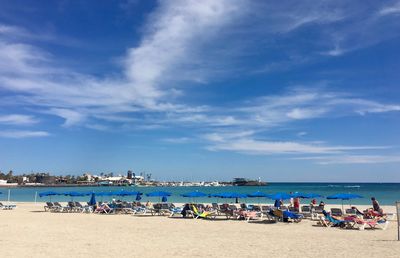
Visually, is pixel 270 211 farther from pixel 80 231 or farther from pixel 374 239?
pixel 80 231

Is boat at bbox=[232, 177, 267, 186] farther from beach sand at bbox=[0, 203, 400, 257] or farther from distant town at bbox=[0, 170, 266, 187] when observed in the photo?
beach sand at bbox=[0, 203, 400, 257]

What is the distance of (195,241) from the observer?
1198 centimetres

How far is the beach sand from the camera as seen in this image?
9.92m

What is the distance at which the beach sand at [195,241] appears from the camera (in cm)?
992

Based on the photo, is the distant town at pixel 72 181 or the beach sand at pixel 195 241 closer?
the beach sand at pixel 195 241

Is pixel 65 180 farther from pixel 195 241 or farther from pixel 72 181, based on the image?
pixel 195 241

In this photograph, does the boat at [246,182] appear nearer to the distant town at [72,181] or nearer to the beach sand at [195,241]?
the distant town at [72,181]

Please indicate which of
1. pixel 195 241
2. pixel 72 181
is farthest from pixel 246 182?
pixel 195 241

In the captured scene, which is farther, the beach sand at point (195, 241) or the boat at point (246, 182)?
the boat at point (246, 182)

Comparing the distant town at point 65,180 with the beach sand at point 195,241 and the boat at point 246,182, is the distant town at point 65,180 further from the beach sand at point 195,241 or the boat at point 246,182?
the beach sand at point 195,241

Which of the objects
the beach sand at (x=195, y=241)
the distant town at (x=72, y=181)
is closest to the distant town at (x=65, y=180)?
the distant town at (x=72, y=181)

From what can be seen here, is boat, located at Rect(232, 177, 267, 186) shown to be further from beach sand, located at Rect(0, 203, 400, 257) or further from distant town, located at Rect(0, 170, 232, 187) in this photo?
beach sand, located at Rect(0, 203, 400, 257)

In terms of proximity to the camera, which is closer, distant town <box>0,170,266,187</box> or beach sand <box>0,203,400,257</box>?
beach sand <box>0,203,400,257</box>

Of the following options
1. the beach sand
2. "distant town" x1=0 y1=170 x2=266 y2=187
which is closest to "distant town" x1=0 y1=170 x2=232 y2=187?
"distant town" x1=0 y1=170 x2=266 y2=187
